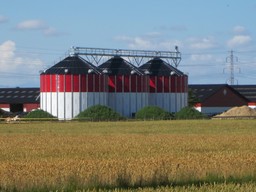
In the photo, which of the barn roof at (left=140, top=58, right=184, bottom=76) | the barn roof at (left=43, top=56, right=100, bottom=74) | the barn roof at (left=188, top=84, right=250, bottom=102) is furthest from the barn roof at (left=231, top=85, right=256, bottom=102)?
the barn roof at (left=43, top=56, right=100, bottom=74)

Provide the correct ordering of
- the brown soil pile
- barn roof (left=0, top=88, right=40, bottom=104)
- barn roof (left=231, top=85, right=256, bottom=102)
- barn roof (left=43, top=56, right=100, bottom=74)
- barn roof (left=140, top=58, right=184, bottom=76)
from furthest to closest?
barn roof (left=231, top=85, right=256, bottom=102) → barn roof (left=0, top=88, right=40, bottom=104) → barn roof (left=140, top=58, right=184, bottom=76) → the brown soil pile → barn roof (left=43, top=56, right=100, bottom=74)

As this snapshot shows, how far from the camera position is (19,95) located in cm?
11781

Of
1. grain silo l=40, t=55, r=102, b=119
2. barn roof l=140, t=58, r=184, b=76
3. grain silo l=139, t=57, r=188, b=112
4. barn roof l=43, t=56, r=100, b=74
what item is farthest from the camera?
barn roof l=140, t=58, r=184, b=76

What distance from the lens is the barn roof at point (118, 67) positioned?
312ft

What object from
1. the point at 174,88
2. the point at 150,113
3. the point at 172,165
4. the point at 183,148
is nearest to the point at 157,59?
the point at 174,88

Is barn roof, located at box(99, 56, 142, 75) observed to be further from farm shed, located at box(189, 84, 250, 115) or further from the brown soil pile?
farm shed, located at box(189, 84, 250, 115)

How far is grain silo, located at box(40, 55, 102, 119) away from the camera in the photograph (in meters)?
88.0

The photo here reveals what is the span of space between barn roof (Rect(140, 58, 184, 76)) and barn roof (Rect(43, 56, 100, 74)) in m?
10.8

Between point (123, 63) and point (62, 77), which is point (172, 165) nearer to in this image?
point (62, 77)

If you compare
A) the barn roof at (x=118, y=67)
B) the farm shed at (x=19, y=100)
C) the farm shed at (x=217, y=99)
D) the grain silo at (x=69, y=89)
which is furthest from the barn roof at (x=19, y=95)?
the farm shed at (x=217, y=99)

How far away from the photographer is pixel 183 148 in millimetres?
34062

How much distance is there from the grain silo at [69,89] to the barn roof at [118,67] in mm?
5105

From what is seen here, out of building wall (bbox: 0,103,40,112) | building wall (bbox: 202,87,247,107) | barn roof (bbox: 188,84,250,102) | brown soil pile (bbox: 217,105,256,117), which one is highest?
barn roof (bbox: 188,84,250,102)

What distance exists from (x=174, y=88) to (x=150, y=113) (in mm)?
12124
